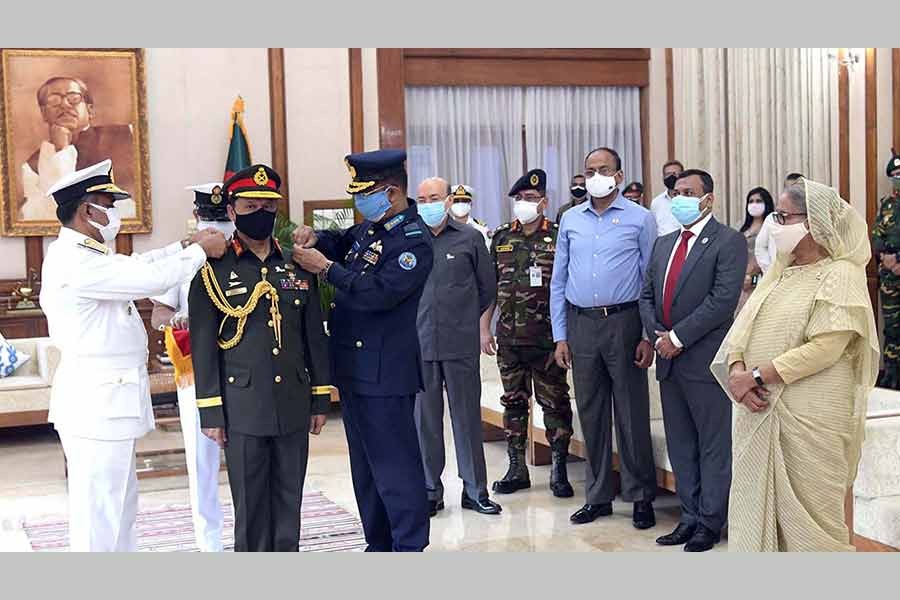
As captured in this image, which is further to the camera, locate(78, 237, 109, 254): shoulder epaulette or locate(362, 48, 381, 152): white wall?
locate(362, 48, 381, 152): white wall

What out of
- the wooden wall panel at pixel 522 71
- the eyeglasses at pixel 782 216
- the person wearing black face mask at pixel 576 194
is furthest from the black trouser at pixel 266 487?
the wooden wall panel at pixel 522 71

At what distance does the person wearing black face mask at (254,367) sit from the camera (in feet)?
12.0

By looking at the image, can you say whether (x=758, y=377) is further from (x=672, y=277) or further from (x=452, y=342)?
(x=452, y=342)

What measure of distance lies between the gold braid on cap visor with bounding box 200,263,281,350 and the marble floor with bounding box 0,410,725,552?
5.45 ft

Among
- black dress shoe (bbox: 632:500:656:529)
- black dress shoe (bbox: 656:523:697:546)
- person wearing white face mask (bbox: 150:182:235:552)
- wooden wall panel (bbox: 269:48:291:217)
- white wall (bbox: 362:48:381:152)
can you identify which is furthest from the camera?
white wall (bbox: 362:48:381:152)

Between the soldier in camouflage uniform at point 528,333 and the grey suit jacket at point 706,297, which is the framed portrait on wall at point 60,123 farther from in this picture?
the grey suit jacket at point 706,297

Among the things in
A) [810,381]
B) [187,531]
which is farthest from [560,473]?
[810,381]

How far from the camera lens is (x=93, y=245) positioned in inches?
146

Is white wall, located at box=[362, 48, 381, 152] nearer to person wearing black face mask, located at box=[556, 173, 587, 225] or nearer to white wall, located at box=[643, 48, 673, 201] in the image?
person wearing black face mask, located at box=[556, 173, 587, 225]

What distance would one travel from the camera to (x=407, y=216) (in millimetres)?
4117

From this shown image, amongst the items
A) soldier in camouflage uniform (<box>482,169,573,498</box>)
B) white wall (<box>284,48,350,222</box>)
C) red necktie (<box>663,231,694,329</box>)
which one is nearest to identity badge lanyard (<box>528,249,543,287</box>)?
soldier in camouflage uniform (<box>482,169,573,498</box>)

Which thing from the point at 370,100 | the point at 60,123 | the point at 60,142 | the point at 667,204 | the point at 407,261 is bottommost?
the point at 407,261

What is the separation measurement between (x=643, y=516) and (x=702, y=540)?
48 cm

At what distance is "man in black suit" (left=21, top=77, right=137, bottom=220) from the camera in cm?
912
